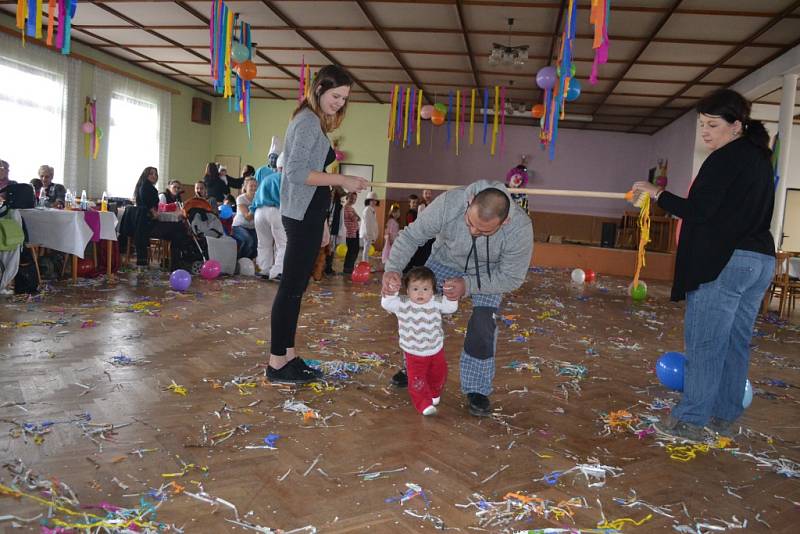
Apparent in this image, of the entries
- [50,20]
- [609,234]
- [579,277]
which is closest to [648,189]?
[50,20]

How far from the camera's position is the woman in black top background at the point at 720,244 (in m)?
2.66

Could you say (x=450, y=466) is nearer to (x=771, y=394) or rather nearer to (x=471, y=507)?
(x=471, y=507)

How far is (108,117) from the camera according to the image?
1169cm

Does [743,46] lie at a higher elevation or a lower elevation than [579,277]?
higher

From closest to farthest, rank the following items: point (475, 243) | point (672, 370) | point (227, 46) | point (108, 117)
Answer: point (475, 243) < point (672, 370) < point (227, 46) < point (108, 117)

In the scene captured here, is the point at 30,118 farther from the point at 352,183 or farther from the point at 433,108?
the point at 352,183

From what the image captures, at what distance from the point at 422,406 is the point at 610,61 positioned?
8.56 metres

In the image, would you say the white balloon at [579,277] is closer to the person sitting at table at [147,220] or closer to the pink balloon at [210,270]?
the pink balloon at [210,270]

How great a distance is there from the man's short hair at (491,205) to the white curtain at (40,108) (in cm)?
968

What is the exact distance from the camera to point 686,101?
12.4 meters

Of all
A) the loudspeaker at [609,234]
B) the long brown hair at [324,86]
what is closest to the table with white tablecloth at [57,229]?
the long brown hair at [324,86]

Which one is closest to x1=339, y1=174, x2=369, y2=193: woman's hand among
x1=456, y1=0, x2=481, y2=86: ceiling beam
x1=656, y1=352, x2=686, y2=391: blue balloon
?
x1=656, y1=352, x2=686, y2=391: blue balloon

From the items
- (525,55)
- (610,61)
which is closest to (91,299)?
(525,55)

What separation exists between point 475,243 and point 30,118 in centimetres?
983
